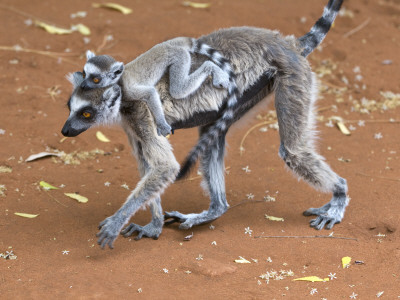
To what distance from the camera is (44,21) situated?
396 inches

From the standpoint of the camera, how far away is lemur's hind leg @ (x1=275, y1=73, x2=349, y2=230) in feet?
18.0

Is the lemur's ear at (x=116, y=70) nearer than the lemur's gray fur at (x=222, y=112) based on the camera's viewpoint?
Yes

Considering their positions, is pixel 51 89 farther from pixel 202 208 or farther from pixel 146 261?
pixel 146 261

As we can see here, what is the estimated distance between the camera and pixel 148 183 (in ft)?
17.1

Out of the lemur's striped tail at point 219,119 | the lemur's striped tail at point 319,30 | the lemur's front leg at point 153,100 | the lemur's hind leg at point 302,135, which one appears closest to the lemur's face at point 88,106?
the lemur's front leg at point 153,100

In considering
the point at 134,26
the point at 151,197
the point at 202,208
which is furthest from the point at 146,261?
the point at 134,26

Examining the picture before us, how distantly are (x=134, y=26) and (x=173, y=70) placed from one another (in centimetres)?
503

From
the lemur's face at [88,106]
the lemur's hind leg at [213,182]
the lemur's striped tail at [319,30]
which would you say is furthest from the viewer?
the lemur's hind leg at [213,182]

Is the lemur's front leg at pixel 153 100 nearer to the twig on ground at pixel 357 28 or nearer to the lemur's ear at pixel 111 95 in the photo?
the lemur's ear at pixel 111 95

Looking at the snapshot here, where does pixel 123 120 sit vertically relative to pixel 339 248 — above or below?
above

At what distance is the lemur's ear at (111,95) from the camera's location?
5.06 m

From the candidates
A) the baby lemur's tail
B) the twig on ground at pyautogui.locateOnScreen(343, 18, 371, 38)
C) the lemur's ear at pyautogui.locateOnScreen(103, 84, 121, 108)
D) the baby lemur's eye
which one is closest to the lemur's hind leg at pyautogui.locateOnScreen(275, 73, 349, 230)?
the baby lemur's tail

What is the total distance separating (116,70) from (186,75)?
23.4 inches

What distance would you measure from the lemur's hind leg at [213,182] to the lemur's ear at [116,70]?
1194mm
